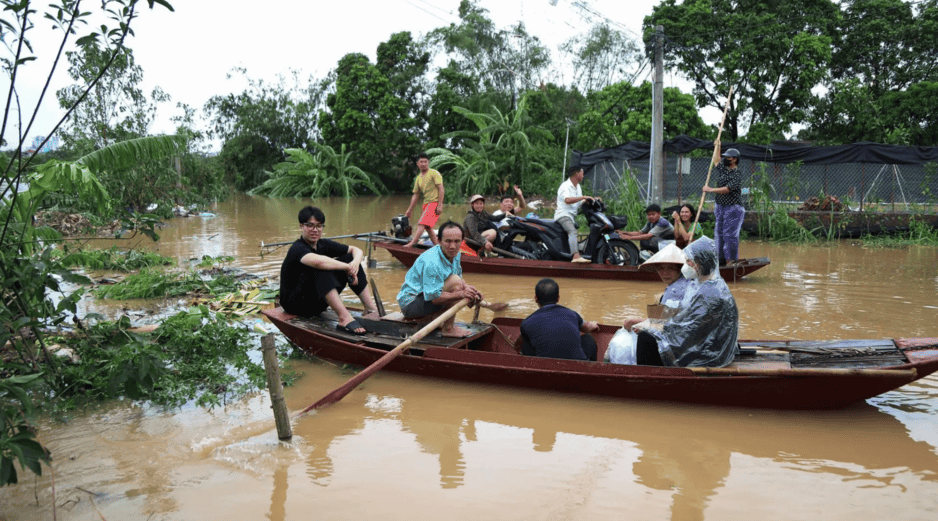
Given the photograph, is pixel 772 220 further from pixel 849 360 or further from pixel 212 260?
pixel 212 260

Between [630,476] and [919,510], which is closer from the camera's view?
[919,510]

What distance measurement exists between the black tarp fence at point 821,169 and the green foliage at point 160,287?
883 cm

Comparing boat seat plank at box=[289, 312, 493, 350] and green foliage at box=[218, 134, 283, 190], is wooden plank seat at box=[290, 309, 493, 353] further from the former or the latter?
green foliage at box=[218, 134, 283, 190]

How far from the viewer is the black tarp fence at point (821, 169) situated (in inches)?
605

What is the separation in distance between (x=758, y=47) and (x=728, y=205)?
16860mm

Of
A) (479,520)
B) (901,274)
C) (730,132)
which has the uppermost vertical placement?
(730,132)

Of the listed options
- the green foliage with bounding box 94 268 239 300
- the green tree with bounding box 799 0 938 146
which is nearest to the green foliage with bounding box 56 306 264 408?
the green foliage with bounding box 94 268 239 300

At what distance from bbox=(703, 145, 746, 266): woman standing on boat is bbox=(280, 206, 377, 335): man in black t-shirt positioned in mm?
5779

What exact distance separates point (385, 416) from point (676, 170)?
46.3 ft

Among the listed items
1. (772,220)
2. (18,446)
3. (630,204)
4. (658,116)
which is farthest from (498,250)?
(18,446)

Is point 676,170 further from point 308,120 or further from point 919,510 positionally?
point 308,120

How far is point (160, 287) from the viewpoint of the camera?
9242 mm

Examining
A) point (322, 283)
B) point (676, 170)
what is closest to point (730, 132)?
point (676, 170)

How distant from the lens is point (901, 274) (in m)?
10.7
